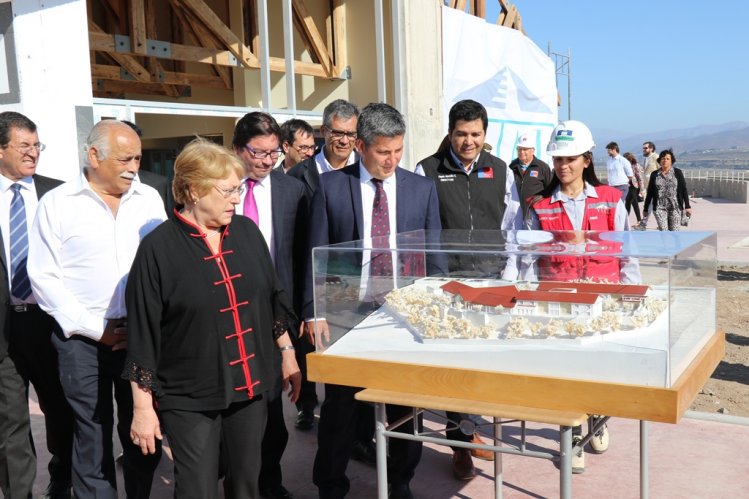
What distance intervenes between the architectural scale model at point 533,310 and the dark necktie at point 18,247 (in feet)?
6.12

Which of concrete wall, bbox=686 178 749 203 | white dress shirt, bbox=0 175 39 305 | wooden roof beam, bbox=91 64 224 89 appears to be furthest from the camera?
concrete wall, bbox=686 178 749 203

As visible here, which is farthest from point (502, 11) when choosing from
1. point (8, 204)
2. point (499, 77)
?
point (8, 204)

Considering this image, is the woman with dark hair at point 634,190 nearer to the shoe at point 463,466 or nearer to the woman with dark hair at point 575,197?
the woman with dark hair at point 575,197

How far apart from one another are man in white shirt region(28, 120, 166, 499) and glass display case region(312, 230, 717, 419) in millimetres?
835

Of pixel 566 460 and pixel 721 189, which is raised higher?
pixel 566 460

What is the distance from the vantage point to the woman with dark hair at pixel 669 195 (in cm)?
1162

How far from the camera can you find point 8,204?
3.70m

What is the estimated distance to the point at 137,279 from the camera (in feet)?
8.84

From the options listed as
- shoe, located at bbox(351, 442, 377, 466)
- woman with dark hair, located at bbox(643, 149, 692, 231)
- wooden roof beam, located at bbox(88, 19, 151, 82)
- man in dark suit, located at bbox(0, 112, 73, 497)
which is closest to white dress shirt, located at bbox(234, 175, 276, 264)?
man in dark suit, located at bbox(0, 112, 73, 497)

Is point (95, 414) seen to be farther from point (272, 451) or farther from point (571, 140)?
point (571, 140)

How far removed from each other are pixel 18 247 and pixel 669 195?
1015cm

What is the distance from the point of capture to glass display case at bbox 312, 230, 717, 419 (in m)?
2.56

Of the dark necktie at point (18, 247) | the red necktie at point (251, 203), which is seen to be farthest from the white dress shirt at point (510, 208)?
the dark necktie at point (18, 247)

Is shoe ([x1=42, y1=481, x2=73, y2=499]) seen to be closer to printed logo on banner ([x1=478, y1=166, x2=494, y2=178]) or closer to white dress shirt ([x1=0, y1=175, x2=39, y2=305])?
white dress shirt ([x1=0, y1=175, x2=39, y2=305])
